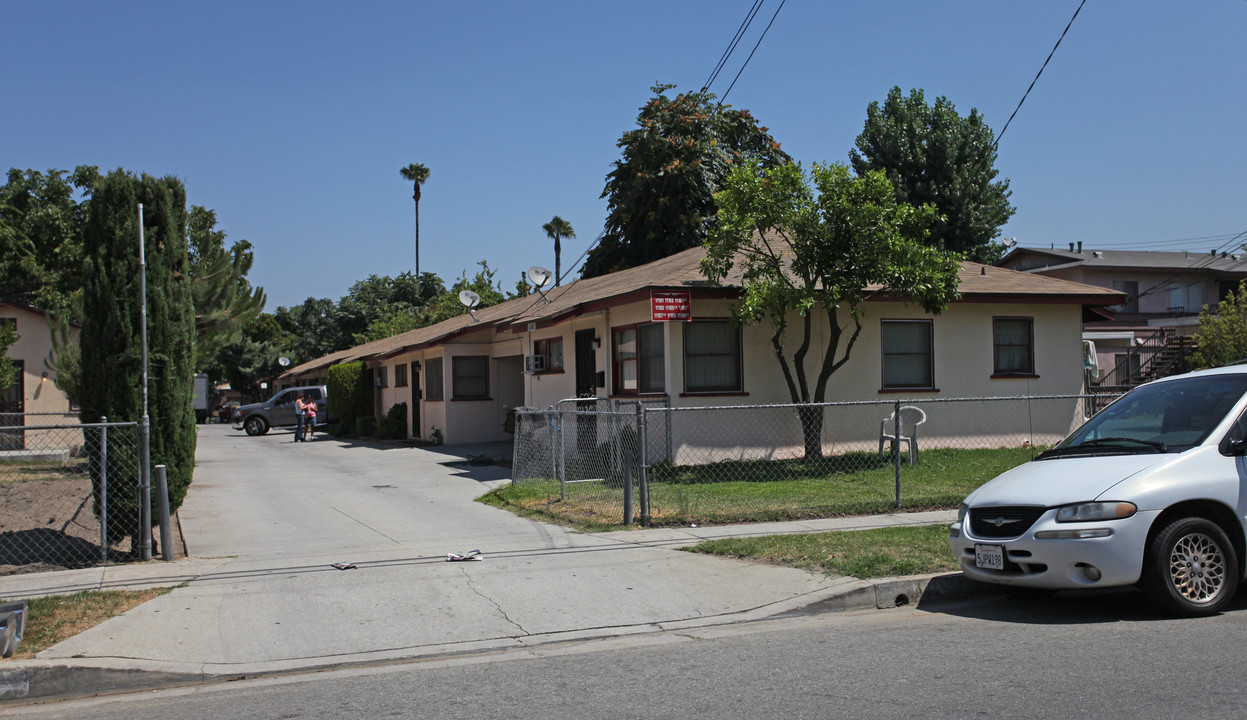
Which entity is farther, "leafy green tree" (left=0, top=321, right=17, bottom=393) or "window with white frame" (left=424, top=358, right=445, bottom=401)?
"window with white frame" (left=424, top=358, right=445, bottom=401)

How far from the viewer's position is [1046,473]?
23.7 ft

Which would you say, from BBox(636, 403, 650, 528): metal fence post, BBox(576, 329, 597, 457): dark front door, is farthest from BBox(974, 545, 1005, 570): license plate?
BBox(576, 329, 597, 457): dark front door

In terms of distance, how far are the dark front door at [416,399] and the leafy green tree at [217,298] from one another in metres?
6.76

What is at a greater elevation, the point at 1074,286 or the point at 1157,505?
the point at 1074,286

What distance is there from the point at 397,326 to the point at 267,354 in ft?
59.6

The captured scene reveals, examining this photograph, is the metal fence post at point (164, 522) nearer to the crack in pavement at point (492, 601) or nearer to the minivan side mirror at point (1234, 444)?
the crack in pavement at point (492, 601)

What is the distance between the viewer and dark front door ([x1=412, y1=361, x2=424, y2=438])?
90.6 ft

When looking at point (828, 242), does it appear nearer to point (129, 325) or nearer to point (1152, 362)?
point (129, 325)

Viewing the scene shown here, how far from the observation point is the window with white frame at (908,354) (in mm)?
17781

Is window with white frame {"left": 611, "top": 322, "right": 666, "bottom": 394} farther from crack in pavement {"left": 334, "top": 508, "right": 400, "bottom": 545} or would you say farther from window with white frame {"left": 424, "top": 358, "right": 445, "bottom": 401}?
window with white frame {"left": 424, "top": 358, "right": 445, "bottom": 401}

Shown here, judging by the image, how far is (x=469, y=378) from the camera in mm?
25016

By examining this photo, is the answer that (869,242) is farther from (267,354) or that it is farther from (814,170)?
(267,354)

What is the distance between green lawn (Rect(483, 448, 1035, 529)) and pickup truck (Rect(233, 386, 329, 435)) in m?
24.6

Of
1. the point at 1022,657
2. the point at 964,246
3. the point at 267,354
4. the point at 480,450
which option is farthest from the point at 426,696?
the point at 267,354
